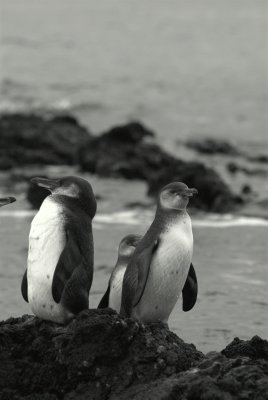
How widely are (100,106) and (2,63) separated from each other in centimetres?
976

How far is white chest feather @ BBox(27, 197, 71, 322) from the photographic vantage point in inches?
286

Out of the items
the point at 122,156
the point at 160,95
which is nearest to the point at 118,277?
the point at 122,156

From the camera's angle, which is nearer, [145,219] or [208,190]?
[145,219]

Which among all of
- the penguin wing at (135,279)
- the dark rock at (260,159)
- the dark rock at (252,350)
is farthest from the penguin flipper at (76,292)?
the dark rock at (260,159)

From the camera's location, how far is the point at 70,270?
724cm

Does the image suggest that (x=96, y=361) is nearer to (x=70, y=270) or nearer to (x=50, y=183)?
(x=70, y=270)

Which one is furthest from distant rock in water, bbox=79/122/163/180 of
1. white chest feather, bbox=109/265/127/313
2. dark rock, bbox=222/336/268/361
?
dark rock, bbox=222/336/268/361

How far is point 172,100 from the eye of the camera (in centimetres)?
3219

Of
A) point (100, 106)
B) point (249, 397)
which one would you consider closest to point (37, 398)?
point (249, 397)

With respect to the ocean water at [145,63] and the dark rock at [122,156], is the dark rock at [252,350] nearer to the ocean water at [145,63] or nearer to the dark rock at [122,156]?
the dark rock at [122,156]

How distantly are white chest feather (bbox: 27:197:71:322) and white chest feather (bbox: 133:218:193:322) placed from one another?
84 centimetres

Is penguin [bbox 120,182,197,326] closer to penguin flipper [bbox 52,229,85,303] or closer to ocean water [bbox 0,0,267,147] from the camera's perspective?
penguin flipper [bbox 52,229,85,303]

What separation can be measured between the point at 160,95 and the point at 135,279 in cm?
2546

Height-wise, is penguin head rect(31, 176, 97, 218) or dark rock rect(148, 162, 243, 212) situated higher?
penguin head rect(31, 176, 97, 218)
